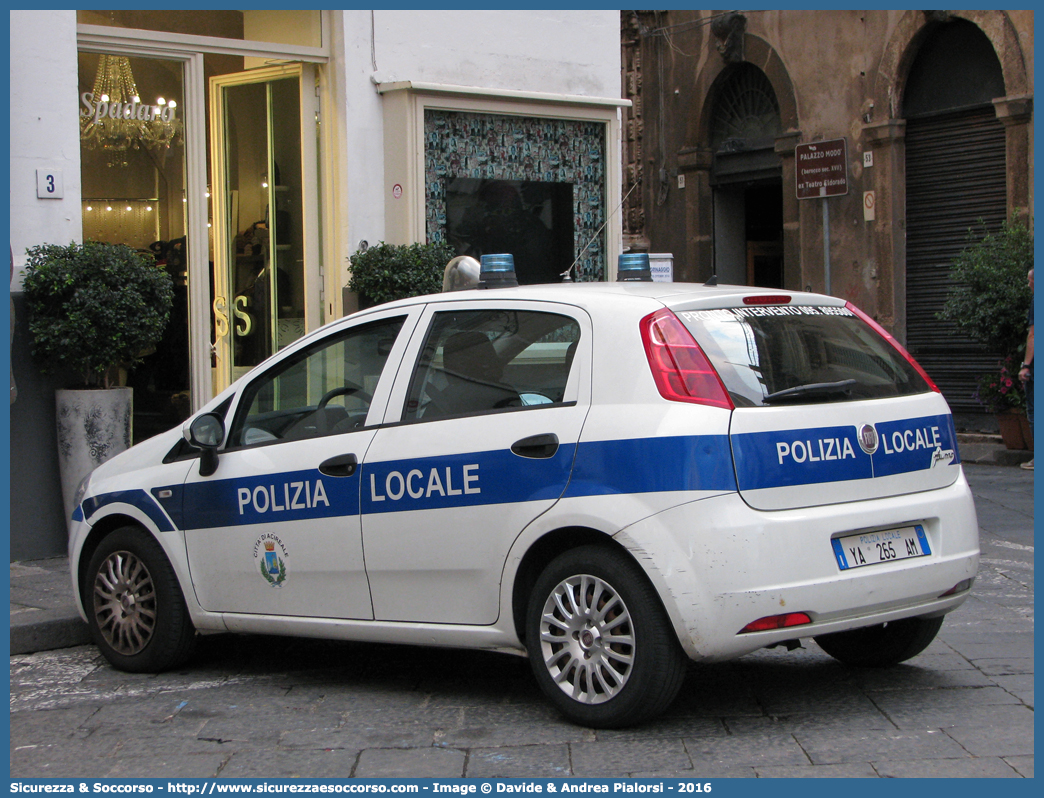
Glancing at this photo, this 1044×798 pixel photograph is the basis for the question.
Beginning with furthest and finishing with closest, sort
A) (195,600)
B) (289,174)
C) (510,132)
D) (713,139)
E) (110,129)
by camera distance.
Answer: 1. (713,139)
2. (510,132)
3. (289,174)
4. (110,129)
5. (195,600)

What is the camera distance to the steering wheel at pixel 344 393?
214 inches

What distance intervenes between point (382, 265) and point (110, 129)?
7.48 feet

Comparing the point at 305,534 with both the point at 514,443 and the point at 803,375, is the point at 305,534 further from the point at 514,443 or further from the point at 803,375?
the point at 803,375

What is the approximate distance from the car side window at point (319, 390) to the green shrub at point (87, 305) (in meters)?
2.87

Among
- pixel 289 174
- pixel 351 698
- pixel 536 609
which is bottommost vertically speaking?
pixel 351 698

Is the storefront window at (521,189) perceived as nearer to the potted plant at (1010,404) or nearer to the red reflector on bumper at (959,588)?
the potted plant at (1010,404)

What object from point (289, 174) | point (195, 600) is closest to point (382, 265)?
point (289, 174)

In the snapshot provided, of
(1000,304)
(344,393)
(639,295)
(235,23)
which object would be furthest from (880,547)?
(1000,304)

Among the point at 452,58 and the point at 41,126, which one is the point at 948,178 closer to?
the point at 452,58

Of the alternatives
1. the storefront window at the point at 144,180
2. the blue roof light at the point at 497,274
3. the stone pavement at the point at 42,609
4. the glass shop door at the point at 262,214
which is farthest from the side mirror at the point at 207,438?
the glass shop door at the point at 262,214

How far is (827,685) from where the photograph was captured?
5277 mm

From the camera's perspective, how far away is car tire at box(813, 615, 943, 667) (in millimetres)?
5305

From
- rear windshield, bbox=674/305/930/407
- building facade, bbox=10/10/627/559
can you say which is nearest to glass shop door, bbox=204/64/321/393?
building facade, bbox=10/10/627/559

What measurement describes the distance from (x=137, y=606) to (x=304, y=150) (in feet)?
18.7
